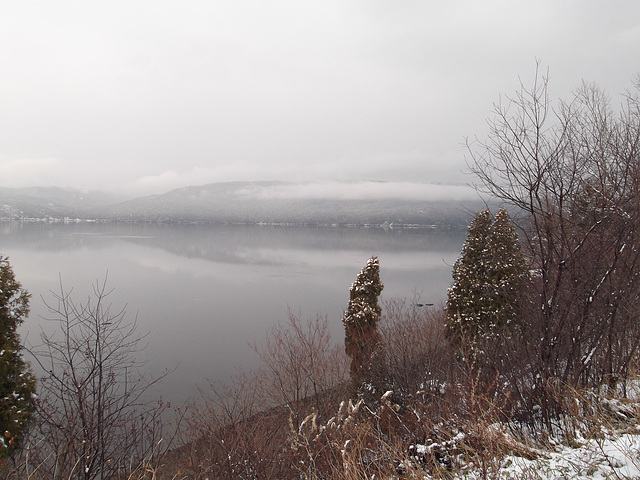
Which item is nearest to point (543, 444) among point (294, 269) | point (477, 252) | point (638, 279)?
point (638, 279)

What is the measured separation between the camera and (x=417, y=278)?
45.7 meters

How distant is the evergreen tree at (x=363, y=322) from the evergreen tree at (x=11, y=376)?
8.70 m

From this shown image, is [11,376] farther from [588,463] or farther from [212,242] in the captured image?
[212,242]

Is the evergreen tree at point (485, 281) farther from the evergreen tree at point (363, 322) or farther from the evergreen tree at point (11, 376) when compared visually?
the evergreen tree at point (11, 376)

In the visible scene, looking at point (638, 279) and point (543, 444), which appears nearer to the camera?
point (543, 444)

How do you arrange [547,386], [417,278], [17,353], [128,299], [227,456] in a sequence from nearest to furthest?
[547,386] → [227,456] → [17,353] → [128,299] → [417,278]

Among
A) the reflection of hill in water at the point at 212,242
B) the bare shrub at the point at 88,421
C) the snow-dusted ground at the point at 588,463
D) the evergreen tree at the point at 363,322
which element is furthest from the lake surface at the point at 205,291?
the snow-dusted ground at the point at 588,463

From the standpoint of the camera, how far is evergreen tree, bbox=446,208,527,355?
1291 centimetres

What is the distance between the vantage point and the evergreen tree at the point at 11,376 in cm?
745

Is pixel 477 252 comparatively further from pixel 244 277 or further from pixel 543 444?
pixel 244 277

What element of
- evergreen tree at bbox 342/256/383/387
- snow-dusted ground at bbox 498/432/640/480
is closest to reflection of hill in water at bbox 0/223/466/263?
evergreen tree at bbox 342/256/383/387

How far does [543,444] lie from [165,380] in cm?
1564

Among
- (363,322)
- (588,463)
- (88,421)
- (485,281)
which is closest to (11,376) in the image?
(88,421)

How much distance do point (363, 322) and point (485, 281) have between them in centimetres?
463
